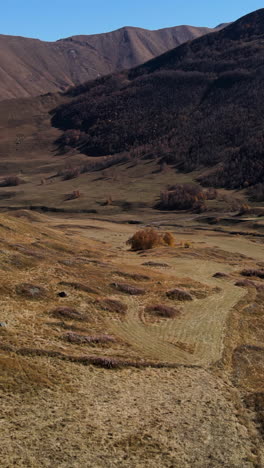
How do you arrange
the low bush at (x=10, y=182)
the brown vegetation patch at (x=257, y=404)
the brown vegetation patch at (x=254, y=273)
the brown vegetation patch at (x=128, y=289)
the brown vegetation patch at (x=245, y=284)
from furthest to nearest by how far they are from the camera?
the low bush at (x=10, y=182) < the brown vegetation patch at (x=254, y=273) < the brown vegetation patch at (x=245, y=284) < the brown vegetation patch at (x=128, y=289) < the brown vegetation patch at (x=257, y=404)

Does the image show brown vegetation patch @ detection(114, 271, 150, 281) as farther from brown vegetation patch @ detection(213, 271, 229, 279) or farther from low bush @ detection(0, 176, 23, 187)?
low bush @ detection(0, 176, 23, 187)

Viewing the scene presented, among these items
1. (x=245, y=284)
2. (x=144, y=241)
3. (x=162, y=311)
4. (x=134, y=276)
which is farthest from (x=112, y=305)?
(x=144, y=241)

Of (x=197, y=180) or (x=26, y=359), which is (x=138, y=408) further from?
(x=197, y=180)

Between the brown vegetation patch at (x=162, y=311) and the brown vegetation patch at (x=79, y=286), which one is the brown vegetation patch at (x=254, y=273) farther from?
the brown vegetation patch at (x=79, y=286)

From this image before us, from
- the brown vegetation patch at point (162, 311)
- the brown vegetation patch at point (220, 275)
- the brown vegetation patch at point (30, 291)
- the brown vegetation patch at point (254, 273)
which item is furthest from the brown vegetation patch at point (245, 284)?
the brown vegetation patch at point (30, 291)

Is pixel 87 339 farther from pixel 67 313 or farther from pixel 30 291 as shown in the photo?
pixel 30 291

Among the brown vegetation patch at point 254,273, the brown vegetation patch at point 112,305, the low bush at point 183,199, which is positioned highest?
the brown vegetation patch at point 112,305
